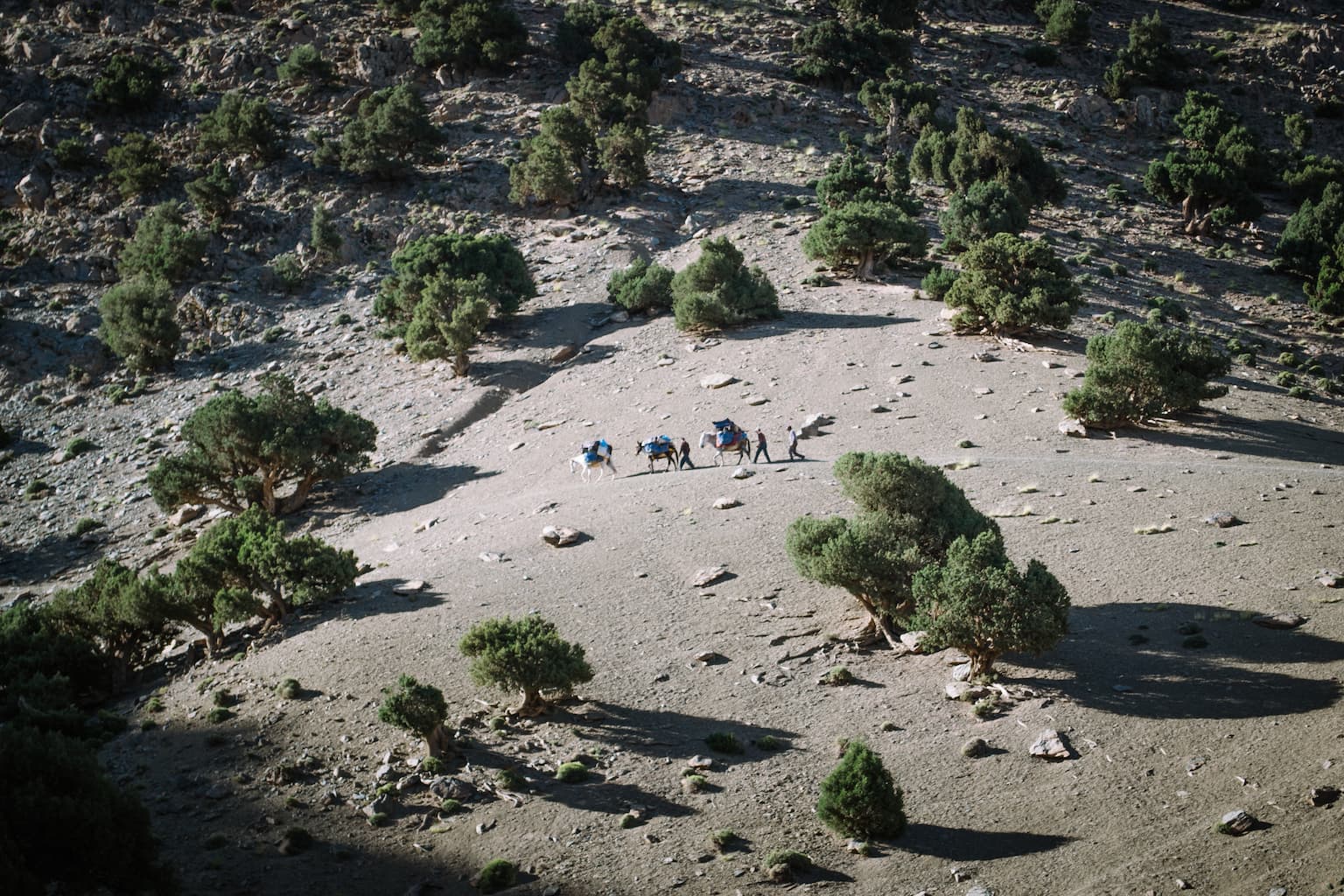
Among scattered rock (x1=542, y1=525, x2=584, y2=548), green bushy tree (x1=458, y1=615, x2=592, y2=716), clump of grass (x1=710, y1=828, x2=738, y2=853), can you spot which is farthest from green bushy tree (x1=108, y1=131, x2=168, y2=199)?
clump of grass (x1=710, y1=828, x2=738, y2=853)

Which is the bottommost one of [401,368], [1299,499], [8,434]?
[8,434]

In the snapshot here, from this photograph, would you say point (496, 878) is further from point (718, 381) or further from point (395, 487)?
point (718, 381)

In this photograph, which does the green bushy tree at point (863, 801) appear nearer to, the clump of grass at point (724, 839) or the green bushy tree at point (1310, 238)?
the clump of grass at point (724, 839)

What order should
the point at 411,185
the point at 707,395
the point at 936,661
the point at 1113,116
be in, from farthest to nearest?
the point at 1113,116
the point at 411,185
the point at 707,395
the point at 936,661

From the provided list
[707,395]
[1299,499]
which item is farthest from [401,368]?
[1299,499]

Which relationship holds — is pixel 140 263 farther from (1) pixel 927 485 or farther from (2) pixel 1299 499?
(2) pixel 1299 499

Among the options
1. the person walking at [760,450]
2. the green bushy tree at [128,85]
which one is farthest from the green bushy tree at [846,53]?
the person walking at [760,450]

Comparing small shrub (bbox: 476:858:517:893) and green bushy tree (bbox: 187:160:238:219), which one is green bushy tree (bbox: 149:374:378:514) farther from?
green bushy tree (bbox: 187:160:238:219)
